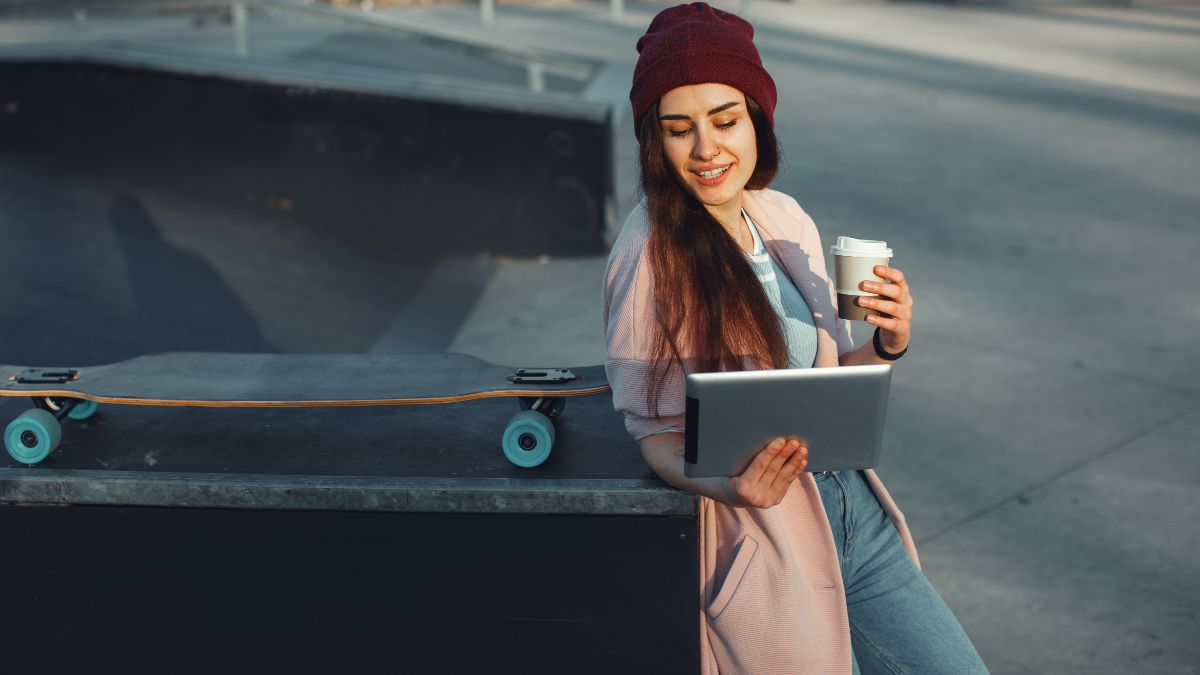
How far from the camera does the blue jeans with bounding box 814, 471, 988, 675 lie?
244 centimetres

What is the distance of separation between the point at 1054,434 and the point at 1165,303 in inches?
64.0

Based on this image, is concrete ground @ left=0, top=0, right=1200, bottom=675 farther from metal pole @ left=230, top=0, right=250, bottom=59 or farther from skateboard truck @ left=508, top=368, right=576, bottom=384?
metal pole @ left=230, top=0, right=250, bottom=59

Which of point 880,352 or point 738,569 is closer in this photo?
point 738,569

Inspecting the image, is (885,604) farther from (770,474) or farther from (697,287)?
(697,287)

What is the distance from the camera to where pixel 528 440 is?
8.69 feet

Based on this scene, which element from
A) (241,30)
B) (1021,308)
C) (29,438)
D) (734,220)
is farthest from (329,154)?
(734,220)

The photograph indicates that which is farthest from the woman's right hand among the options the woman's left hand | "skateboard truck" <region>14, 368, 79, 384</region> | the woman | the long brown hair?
"skateboard truck" <region>14, 368, 79, 384</region>

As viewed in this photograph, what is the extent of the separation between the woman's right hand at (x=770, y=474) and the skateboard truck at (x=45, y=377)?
169 cm

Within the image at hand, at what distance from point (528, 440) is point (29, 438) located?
1.15 meters

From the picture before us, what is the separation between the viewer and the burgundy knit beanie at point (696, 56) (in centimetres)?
227

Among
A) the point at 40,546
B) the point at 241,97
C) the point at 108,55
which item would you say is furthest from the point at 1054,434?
the point at 108,55

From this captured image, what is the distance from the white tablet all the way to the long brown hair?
22 centimetres

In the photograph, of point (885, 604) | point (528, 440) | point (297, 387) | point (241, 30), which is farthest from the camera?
point (241, 30)

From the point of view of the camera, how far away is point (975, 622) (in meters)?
3.52
